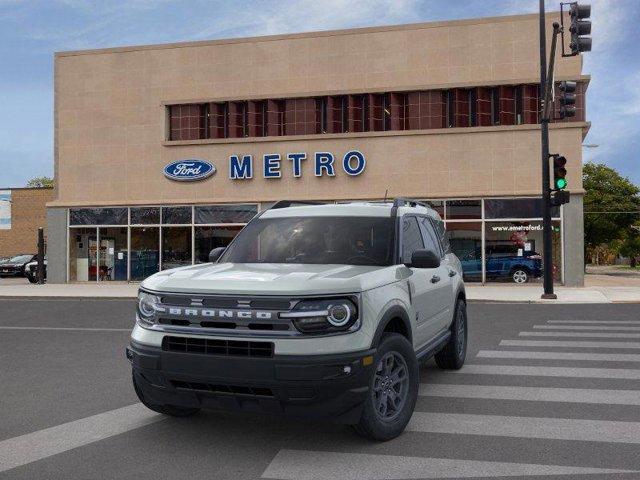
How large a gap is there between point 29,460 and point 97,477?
2.25ft

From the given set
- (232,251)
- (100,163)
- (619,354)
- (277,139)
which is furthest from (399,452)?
(100,163)

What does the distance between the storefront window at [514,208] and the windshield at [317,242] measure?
775 inches

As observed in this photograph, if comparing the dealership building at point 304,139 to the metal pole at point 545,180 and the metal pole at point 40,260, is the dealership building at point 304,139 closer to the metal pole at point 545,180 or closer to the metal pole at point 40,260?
the metal pole at point 40,260

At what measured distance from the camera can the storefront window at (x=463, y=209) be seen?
24953 millimetres

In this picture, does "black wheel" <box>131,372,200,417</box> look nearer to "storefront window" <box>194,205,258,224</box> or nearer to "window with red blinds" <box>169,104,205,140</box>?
"storefront window" <box>194,205,258,224</box>

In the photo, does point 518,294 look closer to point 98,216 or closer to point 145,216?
point 145,216

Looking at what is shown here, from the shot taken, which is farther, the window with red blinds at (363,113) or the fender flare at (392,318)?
the window with red blinds at (363,113)

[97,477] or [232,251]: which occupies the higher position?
[232,251]

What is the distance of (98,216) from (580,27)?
71.1 ft

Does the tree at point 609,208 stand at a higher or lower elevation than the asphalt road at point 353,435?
higher

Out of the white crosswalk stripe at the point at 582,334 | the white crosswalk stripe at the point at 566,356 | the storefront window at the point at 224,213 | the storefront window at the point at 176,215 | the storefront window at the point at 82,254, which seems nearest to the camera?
the white crosswalk stripe at the point at 566,356

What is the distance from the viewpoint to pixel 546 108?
18.3m

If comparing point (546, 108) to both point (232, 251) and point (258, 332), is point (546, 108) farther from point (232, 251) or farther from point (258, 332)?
point (258, 332)

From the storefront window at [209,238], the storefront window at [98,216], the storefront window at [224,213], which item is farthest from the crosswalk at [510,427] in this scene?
the storefront window at [98,216]
